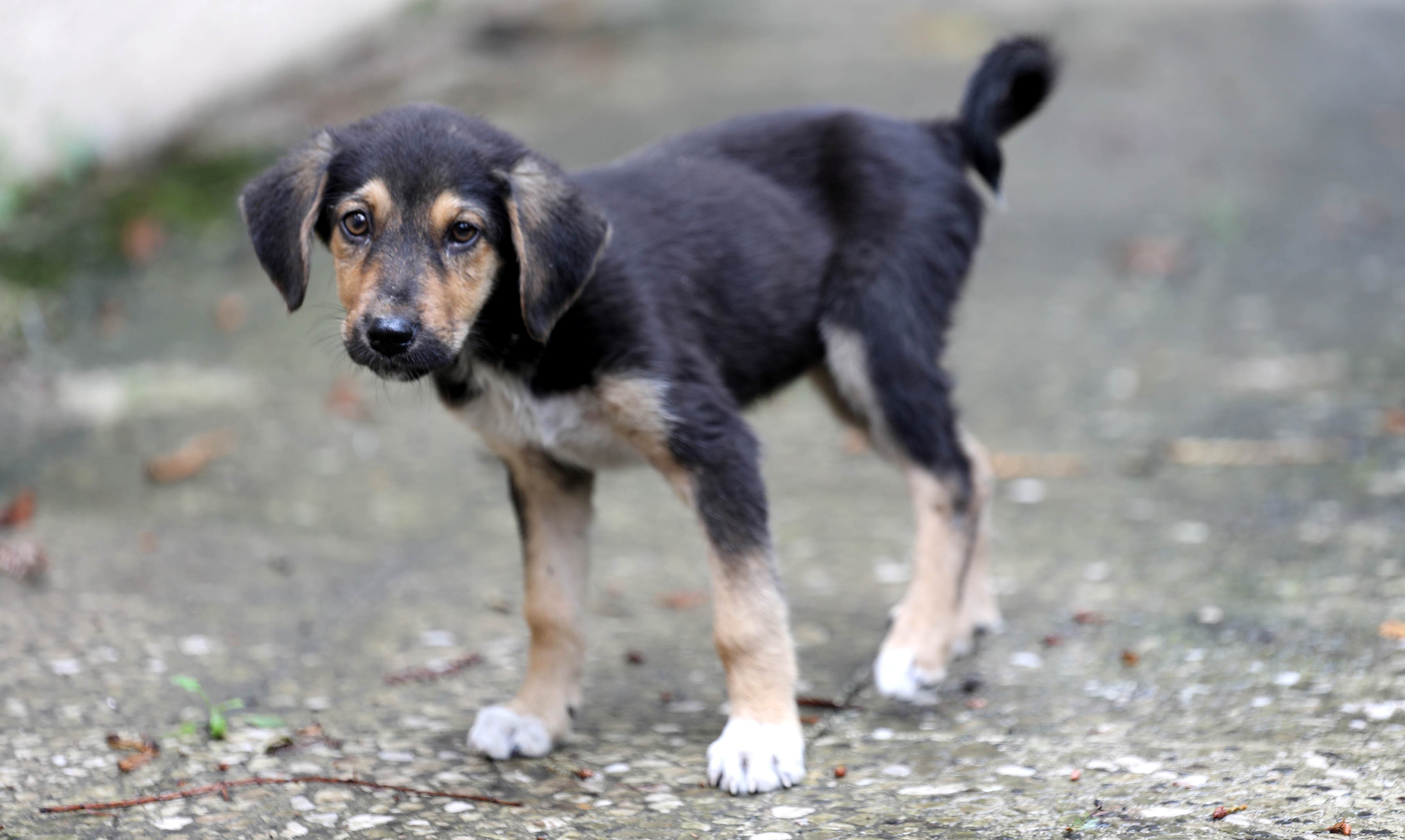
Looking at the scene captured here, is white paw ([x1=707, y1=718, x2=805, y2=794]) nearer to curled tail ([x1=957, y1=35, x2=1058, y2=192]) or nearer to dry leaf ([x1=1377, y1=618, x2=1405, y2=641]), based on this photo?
dry leaf ([x1=1377, y1=618, x2=1405, y2=641])

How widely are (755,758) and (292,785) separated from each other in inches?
43.8

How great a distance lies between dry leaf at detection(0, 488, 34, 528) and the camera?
16.5ft

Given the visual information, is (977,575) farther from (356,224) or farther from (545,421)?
(356,224)

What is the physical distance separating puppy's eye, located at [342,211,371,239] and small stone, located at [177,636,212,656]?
1.58m

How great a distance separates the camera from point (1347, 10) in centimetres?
1350

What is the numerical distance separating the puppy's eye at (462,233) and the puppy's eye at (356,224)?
0.20 metres

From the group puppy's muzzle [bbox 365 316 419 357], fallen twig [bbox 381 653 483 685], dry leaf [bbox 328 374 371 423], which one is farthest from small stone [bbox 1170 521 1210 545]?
dry leaf [bbox 328 374 371 423]

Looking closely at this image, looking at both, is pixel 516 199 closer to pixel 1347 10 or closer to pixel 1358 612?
pixel 1358 612

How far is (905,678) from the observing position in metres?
4.00

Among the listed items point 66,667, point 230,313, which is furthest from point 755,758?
point 230,313

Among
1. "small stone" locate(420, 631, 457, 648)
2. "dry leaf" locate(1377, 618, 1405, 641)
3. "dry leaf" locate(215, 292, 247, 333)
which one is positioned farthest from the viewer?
"dry leaf" locate(215, 292, 247, 333)

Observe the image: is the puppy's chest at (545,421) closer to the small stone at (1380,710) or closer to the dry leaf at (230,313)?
the small stone at (1380,710)

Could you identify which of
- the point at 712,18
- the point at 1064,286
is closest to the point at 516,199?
the point at 1064,286

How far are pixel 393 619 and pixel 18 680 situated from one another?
1.14m
